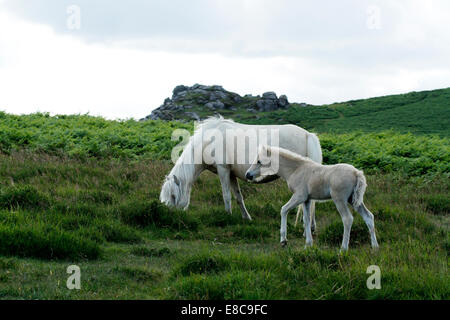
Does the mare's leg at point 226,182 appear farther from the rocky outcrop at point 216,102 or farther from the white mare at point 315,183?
the rocky outcrop at point 216,102

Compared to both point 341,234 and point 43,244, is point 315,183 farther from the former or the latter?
point 43,244

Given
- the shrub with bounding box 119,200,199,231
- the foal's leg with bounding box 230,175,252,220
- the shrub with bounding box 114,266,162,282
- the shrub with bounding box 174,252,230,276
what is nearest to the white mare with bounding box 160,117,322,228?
the foal's leg with bounding box 230,175,252,220

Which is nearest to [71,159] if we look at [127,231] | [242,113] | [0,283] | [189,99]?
[127,231]

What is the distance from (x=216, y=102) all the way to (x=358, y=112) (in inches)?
1824

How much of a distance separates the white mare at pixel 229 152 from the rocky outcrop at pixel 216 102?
86438 mm

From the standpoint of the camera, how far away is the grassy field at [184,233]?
5.86 meters

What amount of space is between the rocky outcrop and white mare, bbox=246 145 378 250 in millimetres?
88821

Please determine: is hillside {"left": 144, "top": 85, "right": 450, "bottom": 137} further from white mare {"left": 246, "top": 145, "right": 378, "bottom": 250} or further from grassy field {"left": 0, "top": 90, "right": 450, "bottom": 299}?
white mare {"left": 246, "top": 145, "right": 378, "bottom": 250}

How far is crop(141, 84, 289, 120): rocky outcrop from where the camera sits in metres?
103

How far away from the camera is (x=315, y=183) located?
27.8 ft

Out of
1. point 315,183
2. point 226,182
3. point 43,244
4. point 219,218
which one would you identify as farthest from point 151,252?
point 226,182

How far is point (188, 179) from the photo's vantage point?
447 inches
